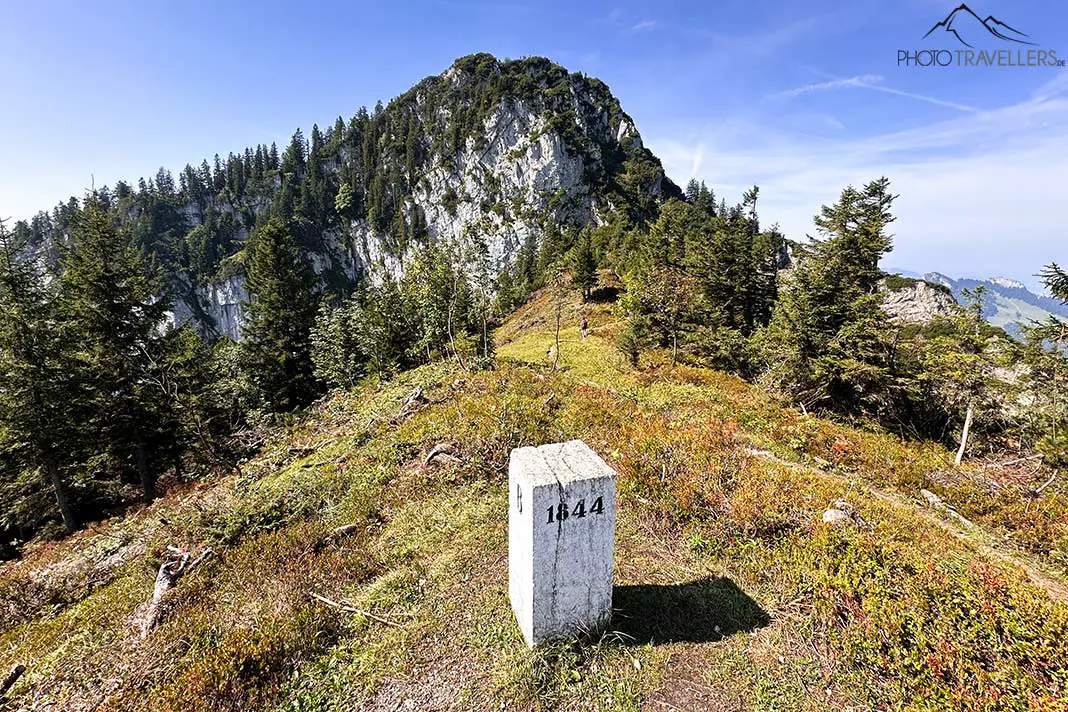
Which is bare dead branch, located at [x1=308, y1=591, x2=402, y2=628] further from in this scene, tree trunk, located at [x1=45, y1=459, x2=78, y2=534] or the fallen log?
tree trunk, located at [x1=45, y1=459, x2=78, y2=534]

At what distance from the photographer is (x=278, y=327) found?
24.9 metres

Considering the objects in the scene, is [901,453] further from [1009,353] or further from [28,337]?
[28,337]

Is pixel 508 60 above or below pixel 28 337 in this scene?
above

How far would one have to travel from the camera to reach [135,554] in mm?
8180

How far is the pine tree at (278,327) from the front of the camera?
24422mm

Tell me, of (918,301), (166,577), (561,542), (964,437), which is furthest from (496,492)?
(918,301)

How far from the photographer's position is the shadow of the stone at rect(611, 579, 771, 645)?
17.9 feet

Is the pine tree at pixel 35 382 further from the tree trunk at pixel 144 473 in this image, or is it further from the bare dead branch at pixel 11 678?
the bare dead branch at pixel 11 678

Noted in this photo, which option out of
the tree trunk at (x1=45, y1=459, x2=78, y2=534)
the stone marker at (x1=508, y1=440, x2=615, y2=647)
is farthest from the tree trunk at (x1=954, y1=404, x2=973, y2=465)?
the tree trunk at (x1=45, y1=459, x2=78, y2=534)

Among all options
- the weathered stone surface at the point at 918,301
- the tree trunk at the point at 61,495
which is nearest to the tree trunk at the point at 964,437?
the tree trunk at the point at 61,495

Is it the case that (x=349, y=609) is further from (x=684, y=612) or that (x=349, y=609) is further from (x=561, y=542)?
(x=684, y=612)

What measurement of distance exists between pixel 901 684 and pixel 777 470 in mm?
5203

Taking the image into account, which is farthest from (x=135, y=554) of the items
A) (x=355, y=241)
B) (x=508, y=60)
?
(x=508, y=60)

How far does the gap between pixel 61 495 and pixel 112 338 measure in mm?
5868
